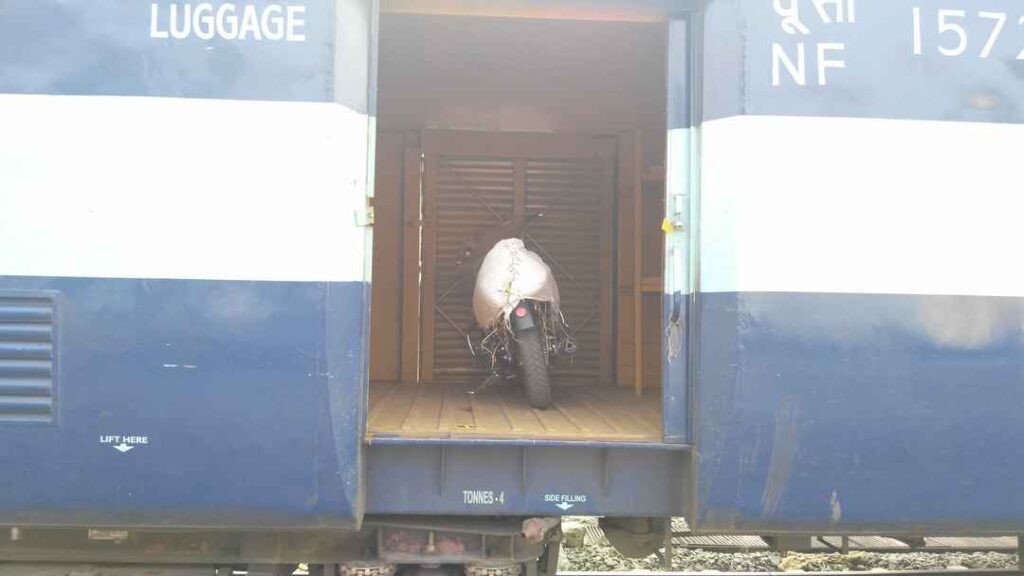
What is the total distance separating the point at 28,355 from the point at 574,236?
369 cm

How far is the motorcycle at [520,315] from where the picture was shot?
380 centimetres

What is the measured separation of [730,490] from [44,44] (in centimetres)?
311

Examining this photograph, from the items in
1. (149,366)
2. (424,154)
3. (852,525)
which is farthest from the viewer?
(424,154)

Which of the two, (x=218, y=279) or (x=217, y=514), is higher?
(x=218, y=279)

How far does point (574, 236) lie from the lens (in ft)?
17.8

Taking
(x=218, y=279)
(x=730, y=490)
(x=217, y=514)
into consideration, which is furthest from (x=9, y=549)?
(x=730, y=490)

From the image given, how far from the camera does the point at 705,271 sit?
9.08ft

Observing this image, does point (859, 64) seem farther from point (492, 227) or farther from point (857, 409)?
point (492, 227)

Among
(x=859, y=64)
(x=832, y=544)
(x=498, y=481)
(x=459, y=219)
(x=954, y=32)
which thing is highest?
(x=954, y=32)

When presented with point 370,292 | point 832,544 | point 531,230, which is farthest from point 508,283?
point 832,544

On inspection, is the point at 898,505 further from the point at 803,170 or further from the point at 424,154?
the point at 424,154

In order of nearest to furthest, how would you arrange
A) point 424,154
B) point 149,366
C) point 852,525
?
point 149,366
point 852,525
point 424,154

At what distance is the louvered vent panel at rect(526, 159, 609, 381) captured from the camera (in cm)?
535

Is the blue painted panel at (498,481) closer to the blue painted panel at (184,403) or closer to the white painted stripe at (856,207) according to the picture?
the blue painted panel at (184,403)
